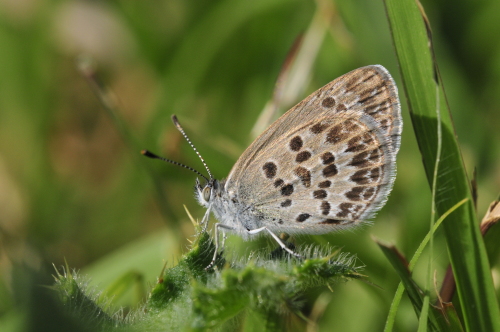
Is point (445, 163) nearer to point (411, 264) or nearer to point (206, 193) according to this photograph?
point (411, 264)

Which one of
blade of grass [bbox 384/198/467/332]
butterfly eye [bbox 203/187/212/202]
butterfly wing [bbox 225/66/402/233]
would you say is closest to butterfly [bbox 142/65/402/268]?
butterfly wing [bbox 225/66/402/233]

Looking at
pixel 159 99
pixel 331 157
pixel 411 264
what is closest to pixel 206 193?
pixel 331 157

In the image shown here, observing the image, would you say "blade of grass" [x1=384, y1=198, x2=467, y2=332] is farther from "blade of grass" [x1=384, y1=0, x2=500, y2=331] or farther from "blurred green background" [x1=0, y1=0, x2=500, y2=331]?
"blurred green background" [x1=0, y1=0, x2=500, y2=331]

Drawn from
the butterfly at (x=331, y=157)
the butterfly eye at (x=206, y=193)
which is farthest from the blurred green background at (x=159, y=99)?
the butterfly at (x=331, y=157)

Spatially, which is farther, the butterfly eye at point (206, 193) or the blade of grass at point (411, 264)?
the butterfly eye at point (206, 193)

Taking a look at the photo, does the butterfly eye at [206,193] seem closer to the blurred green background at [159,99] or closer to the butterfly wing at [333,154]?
the butterfly wing at [333,154]

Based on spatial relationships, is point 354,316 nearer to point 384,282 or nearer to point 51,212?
point 384,282

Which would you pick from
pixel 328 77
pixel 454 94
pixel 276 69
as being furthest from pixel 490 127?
pixel 276 69
